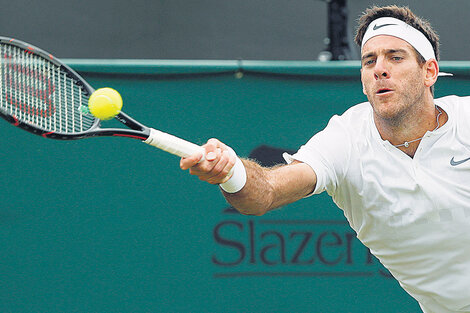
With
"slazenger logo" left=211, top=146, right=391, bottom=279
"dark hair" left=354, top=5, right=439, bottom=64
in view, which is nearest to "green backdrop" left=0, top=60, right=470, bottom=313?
"slazenger logo" left=211, top=146, right=391, bottom=279

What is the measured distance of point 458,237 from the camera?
8.50 ft

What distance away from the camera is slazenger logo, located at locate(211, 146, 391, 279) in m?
3.66

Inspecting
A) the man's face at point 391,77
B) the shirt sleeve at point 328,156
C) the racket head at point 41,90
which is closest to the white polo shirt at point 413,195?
the shirt sleeve at point 328,156

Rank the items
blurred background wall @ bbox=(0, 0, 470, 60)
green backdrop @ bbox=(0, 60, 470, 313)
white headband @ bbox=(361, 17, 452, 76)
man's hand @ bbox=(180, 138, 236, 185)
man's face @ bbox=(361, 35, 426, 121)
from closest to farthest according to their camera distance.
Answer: man's hand @ bbox=(180, 138, 236, 185) < man's face @ bbox=(361, 35, 426, 121) < white headband @ bbox=(361, 17, 452, 76) < green backdrop @ bbox=(0, 60, 470, 313) < blurred background wall @ bbox=(0, 0, 470, 60)

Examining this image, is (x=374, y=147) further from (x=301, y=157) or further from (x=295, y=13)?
(x=295, y=13)

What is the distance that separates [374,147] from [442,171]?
0.26 metres

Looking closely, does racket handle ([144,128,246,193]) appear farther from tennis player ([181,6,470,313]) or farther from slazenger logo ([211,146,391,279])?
slazenger logo ([211,146,391,279])

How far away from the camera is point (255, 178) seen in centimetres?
237

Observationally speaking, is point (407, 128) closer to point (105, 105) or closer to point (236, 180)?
point (236, 180)

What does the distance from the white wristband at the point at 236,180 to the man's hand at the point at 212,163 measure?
0.03 m

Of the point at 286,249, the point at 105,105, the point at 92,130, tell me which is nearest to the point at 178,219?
the point at 286,249

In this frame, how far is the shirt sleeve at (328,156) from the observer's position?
2584mm

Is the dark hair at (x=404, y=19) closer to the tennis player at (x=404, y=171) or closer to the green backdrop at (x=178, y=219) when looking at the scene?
the tennis player at (x=404, y=171)

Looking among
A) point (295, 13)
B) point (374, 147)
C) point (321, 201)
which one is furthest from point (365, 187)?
point (295, 13)
